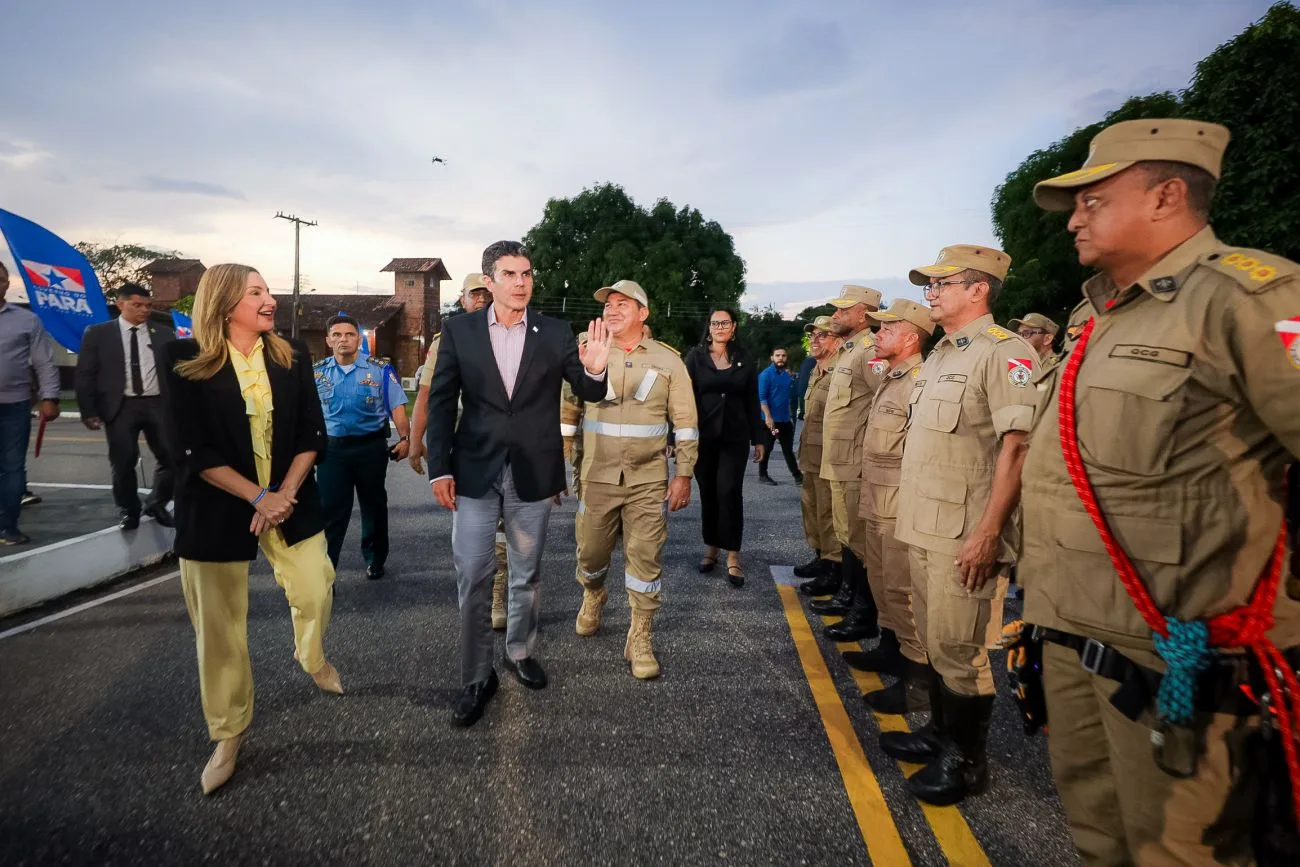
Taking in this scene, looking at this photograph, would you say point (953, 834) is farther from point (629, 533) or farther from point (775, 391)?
point (775, 391)

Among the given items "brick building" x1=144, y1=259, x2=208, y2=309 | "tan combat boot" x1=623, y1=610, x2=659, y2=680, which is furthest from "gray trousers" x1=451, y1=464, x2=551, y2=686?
"brick building" x1=144, y1=259, x2=208, y2=309

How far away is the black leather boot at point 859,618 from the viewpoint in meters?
4.28

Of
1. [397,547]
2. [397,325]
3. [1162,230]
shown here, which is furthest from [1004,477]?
[397,325]

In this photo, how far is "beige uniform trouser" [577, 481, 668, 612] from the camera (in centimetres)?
390

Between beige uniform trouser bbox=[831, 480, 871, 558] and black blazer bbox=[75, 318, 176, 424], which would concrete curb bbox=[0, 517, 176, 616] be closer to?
black blazer bbox=[75, 318, 176, 424]

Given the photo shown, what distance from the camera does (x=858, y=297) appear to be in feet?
18.1

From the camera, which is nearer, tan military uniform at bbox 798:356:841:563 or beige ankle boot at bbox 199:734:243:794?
beige ankle boot at bbox 199:734:243:794

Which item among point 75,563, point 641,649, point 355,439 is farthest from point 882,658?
point 75,563

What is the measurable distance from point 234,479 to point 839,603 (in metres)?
3.81

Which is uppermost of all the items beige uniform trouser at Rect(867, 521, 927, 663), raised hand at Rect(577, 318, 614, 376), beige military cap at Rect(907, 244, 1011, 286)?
beige military cap at Rect(907, 244, 1011, 286)

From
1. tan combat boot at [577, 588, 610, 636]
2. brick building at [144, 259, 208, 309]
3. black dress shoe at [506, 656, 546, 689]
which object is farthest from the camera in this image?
brick building at [144, 259, 208, 309]

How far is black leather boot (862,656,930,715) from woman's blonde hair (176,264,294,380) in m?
3.34

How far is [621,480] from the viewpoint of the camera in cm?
400

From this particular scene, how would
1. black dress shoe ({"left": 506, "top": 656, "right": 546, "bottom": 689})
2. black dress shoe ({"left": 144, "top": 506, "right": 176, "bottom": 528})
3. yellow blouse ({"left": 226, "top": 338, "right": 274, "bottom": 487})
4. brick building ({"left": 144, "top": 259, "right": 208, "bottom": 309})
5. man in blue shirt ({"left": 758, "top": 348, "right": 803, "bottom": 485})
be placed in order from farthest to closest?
brick building ({"left": 144, "top": 259, "right": 208, "bottom": 309}) < man in blue shirt ({"left": 758, "top": 348, "right": 803, "bottom": 485}) < black dress shoe ({"left": 144, "top": 506, "right": 176, "bottom": 528}) < black dress shoe ({"left": 506, "top": 656, "right": 546, "bottom": 689}) < yellow blouse ({"left": 226, "top": 338, "right": 274, "bottom": 487})
